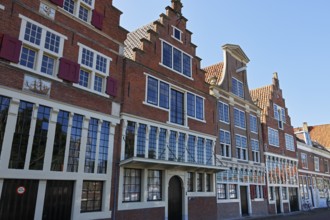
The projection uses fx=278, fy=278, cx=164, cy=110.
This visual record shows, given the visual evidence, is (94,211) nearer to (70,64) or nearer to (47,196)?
(47,196)

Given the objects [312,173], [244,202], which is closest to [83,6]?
[244,202]

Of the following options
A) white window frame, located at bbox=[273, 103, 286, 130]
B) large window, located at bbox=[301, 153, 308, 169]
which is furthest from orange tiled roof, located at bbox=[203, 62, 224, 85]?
large window, located at bbox=[301, 153, 308, 169]

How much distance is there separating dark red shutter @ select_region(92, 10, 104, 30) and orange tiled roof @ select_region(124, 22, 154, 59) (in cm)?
283

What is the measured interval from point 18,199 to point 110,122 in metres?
5.19

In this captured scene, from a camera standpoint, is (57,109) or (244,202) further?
(244,202)

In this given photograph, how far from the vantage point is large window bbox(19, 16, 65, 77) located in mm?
11055

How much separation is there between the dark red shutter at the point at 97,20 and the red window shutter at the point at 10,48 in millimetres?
4079

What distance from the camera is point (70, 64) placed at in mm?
12234

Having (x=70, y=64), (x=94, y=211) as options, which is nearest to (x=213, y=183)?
(x=94, y=211)

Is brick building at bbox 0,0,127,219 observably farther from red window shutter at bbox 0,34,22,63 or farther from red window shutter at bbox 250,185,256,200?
red window shutter at bbox 250,185,256,200

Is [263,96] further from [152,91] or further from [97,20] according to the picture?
[97,20]

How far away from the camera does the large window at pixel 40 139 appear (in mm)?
10602

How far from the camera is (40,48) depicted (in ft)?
37.3

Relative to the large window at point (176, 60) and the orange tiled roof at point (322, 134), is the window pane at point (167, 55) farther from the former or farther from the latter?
the orange tiled roof at point (322, 134)
